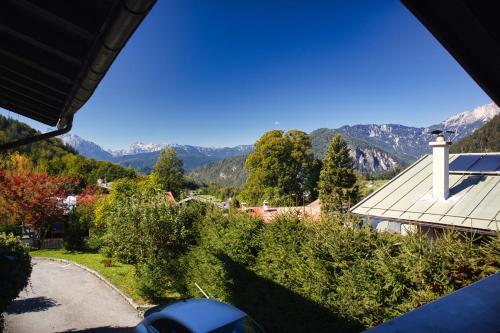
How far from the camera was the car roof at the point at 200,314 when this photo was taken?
584cm

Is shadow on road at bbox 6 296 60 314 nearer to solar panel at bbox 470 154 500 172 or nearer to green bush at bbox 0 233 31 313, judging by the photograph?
green bush at bbox 0 233 31 313

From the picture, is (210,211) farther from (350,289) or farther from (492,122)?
(492,122)

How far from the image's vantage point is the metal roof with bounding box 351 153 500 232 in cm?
1017

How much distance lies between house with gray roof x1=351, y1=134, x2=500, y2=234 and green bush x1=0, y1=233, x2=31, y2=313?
9.34m

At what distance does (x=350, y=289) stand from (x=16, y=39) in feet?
24.1

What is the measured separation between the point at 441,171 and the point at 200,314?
10544 millimetres

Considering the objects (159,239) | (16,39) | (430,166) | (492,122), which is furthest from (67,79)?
(492,122)

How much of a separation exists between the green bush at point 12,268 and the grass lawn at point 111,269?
6.23 metres

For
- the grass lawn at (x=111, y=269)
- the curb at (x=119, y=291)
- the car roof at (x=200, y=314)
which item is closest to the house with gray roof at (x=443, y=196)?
the car roof at (x=200, y=314)

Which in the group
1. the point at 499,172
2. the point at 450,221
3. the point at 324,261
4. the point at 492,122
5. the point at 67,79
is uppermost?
the point at 492,122

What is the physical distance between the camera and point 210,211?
14398 millimetres

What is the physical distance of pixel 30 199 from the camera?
25625 millimetres

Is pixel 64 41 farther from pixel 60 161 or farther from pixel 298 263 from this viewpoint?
pixel 60 161

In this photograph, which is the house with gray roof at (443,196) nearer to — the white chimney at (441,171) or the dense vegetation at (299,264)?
the white chimney at (441,171)
